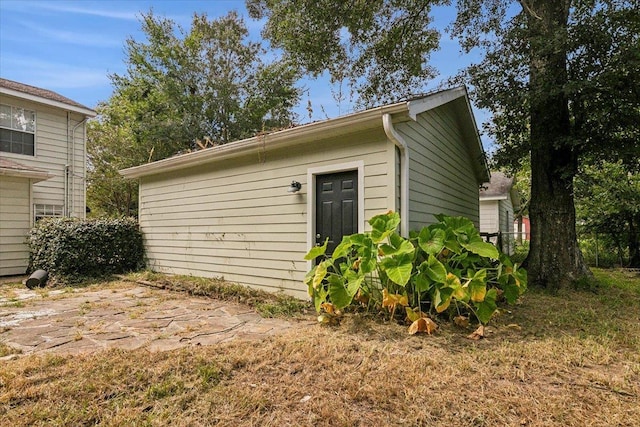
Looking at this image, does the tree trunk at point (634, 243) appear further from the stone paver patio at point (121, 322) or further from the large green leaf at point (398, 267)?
the stone paver patio at point (121, 322)

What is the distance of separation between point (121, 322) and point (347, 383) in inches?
123

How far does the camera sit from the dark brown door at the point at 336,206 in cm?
493

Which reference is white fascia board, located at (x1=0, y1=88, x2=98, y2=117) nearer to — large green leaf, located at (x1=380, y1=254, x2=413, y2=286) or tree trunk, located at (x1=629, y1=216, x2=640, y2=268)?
large green leaf, located at (x1=380, y1=254, x2=413, y2=286)

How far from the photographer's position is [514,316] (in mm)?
4441

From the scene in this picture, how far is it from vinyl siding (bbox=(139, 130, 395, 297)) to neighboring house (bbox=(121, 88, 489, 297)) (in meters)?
0.02

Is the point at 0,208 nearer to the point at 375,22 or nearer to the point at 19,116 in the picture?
the point at 19,116

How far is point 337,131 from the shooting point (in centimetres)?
483

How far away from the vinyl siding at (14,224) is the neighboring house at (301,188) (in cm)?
291

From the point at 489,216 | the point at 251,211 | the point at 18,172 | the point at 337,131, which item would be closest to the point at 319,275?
the point at 337,131

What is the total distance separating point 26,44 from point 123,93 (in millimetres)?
9804

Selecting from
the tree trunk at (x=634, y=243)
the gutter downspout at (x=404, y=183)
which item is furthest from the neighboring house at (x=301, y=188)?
the tree trunk at (x=634, y=243)

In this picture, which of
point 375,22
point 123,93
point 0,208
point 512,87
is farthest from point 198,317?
point 123,93

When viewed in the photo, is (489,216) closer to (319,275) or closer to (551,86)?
(551,86)

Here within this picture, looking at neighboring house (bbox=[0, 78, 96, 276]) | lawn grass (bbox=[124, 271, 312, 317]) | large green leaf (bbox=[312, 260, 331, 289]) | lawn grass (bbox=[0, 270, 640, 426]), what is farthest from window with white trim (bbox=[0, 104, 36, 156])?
large green leaf (bbox=[312, 260, 331, 289])
